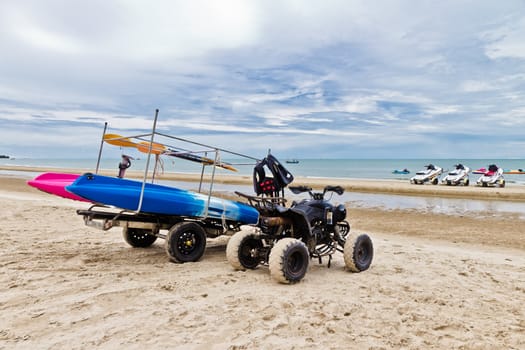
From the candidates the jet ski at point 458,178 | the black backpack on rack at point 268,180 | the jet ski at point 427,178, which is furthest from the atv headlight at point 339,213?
the jet ski at point 427,178

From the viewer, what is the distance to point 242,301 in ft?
15.7

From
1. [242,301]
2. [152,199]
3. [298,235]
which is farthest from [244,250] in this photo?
[152,199]

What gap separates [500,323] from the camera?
4344 mm

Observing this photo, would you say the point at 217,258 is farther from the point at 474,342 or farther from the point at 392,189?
the point at 392,189

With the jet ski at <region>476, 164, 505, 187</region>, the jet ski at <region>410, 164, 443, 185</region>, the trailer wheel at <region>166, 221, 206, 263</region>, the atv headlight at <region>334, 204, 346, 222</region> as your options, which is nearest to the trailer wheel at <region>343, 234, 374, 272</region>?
the atv headlight at <region>334, 204, 346, 222</region>

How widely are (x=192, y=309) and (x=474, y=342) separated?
304 cm

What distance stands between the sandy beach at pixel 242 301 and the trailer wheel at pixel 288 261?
0.15 meters

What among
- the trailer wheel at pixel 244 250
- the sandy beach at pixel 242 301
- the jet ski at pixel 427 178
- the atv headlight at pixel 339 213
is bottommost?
the sandy beach at pixel 242 301

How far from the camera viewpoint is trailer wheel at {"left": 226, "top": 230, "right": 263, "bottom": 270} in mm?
6129

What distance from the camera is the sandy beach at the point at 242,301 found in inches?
149

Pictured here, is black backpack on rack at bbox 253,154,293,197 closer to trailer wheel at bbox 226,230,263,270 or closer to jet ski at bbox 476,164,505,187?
trailer wheel at bbox 226,230,263,270

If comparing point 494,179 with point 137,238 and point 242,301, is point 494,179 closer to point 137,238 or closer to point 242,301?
point 137,238

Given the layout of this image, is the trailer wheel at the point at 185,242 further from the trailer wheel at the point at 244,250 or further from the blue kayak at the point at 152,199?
the trailer wheel at the point at 244,250

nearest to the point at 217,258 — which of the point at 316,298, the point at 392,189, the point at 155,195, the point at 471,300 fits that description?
the point at 155,195
